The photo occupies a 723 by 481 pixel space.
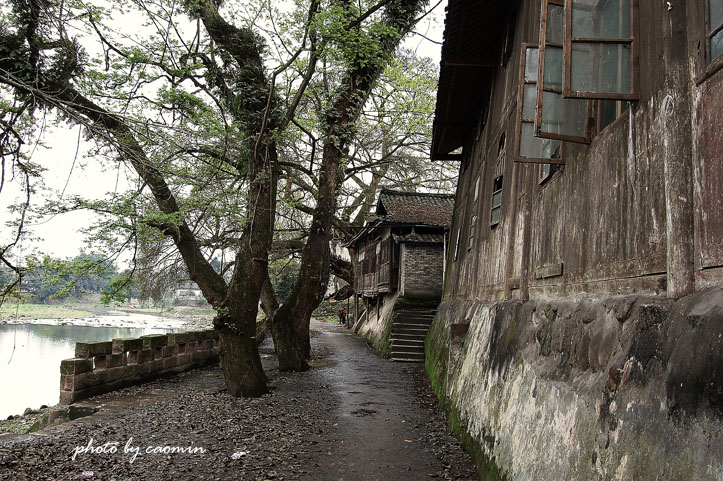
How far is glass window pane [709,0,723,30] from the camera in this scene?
2887 mm

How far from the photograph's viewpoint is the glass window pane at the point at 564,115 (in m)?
4.76

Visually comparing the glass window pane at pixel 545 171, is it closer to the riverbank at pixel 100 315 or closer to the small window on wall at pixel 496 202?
the small window on wall at pixel 496 202

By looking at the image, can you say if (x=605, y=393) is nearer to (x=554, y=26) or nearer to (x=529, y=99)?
(x=554, y=26)

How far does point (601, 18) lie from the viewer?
4414 mm

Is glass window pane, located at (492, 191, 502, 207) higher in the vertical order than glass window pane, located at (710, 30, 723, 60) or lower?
higher

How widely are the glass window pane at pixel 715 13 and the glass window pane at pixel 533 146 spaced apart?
2605mm

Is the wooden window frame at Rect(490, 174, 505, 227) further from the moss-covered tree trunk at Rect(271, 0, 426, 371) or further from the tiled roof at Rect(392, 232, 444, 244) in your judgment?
the tiled roof at Rect(392, 232, 444, 244)

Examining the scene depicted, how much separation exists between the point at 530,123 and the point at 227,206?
23.5 feet

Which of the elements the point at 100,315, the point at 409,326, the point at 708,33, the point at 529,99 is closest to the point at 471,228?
the point at 529,99

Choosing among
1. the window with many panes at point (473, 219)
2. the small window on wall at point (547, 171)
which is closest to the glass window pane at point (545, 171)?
the small window on wall at point (547, 171)

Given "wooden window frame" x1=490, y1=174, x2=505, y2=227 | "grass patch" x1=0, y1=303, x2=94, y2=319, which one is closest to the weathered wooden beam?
"wooden window frame" x1=490, y1=174, x2=505, y2=227

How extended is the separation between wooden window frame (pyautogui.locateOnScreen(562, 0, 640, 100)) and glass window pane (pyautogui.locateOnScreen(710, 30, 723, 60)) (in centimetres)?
79

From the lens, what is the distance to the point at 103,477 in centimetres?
572

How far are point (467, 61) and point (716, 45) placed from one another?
24.9 feet
